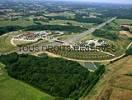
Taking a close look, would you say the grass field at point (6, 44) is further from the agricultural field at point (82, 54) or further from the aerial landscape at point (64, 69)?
the agricultural field at point (82, 54)

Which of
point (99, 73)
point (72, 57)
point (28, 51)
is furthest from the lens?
point (28, 51)

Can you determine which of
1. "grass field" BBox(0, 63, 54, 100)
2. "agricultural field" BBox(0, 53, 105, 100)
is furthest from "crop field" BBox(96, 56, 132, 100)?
"grass field" BBox(0, 63, 54, 100)

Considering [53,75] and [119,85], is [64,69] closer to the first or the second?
[53,75]

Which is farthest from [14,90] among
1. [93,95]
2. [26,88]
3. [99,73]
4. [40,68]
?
[99,73]

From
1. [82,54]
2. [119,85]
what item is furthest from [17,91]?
[82,54]

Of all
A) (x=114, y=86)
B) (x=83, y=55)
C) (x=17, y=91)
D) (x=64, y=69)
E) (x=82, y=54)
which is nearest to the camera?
(x=114, y=86)

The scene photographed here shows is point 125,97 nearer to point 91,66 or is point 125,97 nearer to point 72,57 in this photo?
point 91,66

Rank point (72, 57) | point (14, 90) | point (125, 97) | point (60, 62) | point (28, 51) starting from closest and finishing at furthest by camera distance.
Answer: point (125, 97) < point (14, 90) < point (60, 62) < point (72, 57) < point (28, 51)

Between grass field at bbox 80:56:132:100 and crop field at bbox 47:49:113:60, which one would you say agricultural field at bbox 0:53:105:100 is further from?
crop field at bbox 47:49:113:60
